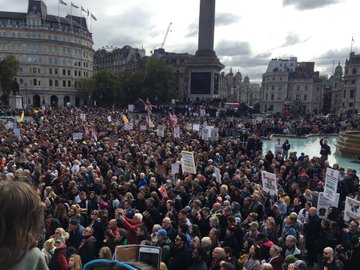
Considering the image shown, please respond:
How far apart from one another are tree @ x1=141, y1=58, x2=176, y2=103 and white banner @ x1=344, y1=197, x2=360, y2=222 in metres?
70.4

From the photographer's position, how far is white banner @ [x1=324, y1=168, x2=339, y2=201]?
9.97 metres

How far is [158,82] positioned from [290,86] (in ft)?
197

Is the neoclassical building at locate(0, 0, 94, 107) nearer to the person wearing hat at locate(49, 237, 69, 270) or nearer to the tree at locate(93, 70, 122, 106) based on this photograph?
the tree at locate(93, 70, 122, 106)

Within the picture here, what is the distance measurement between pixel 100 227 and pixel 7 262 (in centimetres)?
641

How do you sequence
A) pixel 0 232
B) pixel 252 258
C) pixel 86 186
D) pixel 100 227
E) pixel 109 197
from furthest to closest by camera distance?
pixel 86 186
pixel 109 197
pixel 100 227
pixel 252 258
pixel 0 232

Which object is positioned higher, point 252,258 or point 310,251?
point 252,258

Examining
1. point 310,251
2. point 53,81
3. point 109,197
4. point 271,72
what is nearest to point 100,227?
point 109,197

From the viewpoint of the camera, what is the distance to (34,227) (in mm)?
1678

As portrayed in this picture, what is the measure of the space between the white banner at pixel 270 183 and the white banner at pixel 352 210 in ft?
7.82

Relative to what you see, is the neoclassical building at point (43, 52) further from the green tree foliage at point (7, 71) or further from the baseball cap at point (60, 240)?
the baseball cap at point (60, 240)

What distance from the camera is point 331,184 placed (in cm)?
1028

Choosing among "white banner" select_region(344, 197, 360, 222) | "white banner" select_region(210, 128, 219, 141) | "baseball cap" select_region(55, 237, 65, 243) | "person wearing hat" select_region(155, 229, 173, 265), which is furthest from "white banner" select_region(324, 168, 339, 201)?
"white banner" select_region(210, 128, 219, 141)

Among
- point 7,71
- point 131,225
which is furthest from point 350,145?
point 7,71

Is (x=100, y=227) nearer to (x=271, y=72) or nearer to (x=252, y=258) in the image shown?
(x=252, y=258)
